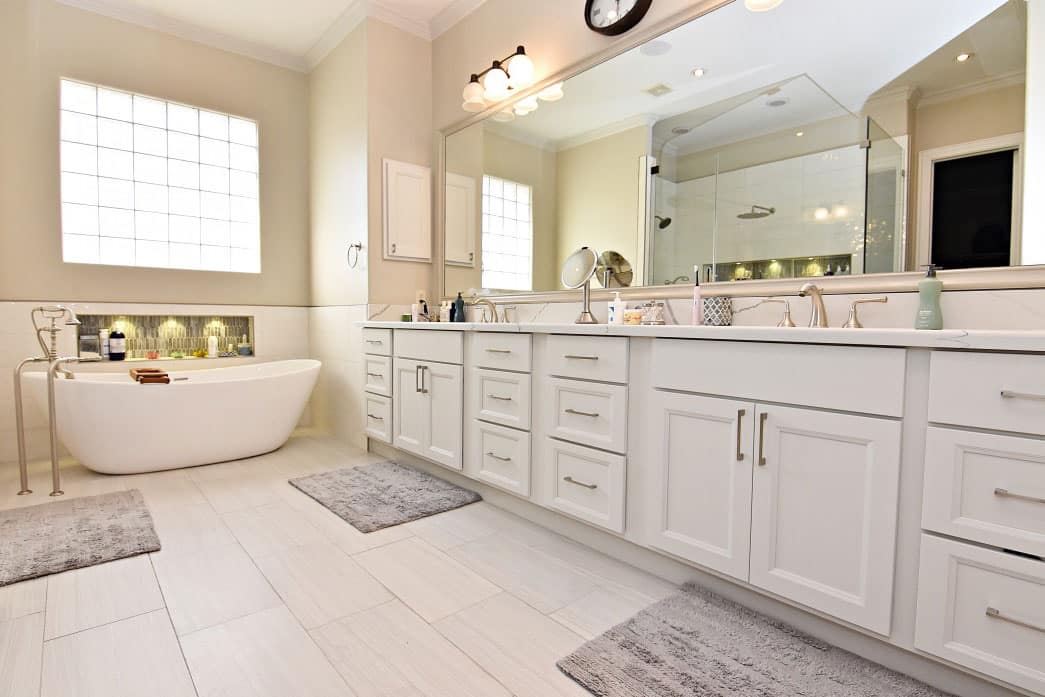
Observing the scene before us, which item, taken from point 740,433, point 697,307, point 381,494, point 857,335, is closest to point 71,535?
point 381,494

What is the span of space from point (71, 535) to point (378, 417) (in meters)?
1.52

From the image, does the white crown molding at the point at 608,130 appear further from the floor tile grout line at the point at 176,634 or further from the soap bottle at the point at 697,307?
the floor tile grout line at the point at 176,634

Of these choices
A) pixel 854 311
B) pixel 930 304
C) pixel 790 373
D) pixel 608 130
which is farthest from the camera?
pixel 608 130

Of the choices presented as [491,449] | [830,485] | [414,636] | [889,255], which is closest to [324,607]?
[414,636]

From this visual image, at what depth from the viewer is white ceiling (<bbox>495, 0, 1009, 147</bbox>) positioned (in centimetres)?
168

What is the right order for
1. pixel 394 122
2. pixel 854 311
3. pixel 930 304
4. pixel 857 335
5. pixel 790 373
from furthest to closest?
pixel 394 122 → pixel 854 311 → pixel 930 304 → pixel 790 373 → pixel 857 335

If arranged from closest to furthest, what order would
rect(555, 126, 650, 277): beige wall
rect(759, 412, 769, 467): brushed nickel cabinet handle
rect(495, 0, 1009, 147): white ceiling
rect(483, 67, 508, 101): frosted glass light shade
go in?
rect(759, 412, 769, 467): brushed nickel cabinet handle, rect(495, 0, 1009, 147): white ceiling, rect(555, 126, 650, 277): beige wall, rect(483, 67, 508, 101): frosted glass light shade

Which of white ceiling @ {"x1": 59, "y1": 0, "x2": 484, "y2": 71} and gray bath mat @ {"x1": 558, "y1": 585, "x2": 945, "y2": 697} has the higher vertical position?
white ceiling @ {"x1": 59, "y1": 0, "x2": 484, "y2": 71}

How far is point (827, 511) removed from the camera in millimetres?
1371

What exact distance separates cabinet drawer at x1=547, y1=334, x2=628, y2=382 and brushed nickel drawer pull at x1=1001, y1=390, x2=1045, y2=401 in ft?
3.19

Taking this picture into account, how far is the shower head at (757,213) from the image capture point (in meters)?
2.04

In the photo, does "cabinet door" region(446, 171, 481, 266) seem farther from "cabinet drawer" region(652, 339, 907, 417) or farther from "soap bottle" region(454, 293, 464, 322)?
"cabinet drawer" region(652, 339, 907, 417)

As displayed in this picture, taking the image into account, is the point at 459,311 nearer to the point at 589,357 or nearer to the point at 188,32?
the point at 589,357

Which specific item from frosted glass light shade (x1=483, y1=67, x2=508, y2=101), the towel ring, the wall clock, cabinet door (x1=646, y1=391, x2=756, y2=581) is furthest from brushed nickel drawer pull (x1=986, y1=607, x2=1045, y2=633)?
the towel ring
